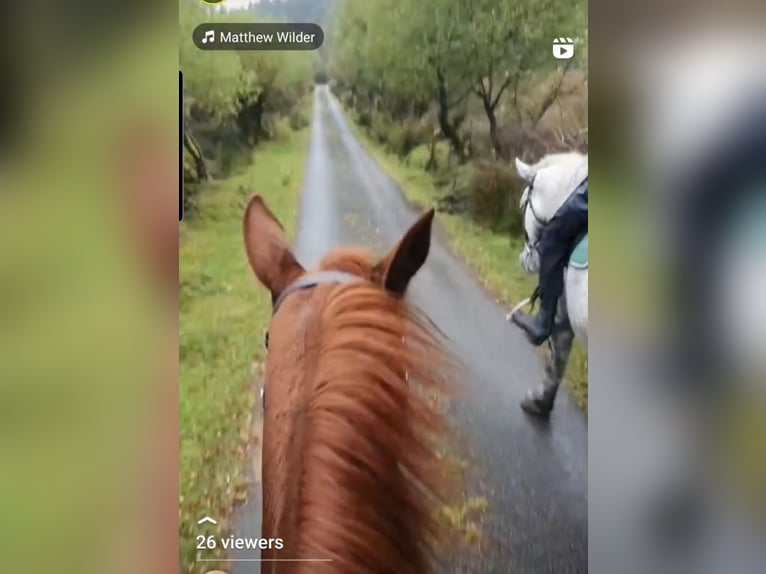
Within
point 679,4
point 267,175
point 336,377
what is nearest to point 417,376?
point 336,377

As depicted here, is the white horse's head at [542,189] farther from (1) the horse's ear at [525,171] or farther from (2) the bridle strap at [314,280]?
(2) the bridle strap at [314,280]

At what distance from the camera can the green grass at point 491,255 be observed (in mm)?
645

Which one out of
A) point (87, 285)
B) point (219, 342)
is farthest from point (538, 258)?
point (87, 285)

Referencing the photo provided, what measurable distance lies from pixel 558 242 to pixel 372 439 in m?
0.23

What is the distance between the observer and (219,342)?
25.2 inches

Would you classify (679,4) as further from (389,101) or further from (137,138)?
(137,138)

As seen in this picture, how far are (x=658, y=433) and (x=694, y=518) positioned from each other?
8cm

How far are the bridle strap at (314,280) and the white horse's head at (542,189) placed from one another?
0.48 feet

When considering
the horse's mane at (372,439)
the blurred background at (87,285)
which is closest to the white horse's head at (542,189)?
the horse's mane at (372,439)

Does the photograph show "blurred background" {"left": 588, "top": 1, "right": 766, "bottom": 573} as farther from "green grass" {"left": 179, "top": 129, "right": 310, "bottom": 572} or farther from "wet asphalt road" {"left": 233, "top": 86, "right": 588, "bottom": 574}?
"green grass" {"left": 179, "top": 129, "right": 310, "bottom": 572}

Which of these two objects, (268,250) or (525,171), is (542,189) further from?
(268,250)

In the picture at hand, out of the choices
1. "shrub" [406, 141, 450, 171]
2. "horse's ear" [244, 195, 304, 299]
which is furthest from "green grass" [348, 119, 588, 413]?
"horse's ear" [244, 195, 304, 299]

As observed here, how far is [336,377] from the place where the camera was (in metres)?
0.64

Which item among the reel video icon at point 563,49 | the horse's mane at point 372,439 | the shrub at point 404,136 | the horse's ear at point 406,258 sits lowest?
the horse's mane at point 372,439
